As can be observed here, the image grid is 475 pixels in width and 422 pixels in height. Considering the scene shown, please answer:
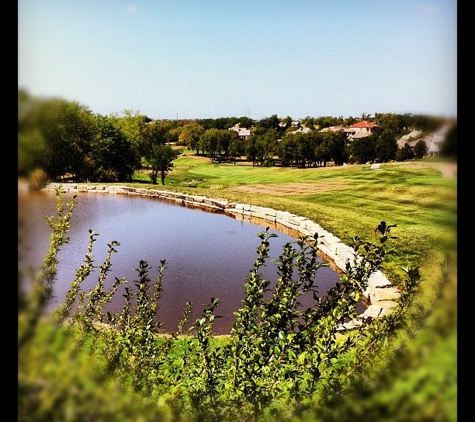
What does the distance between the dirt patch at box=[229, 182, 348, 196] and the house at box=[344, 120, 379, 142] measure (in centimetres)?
89

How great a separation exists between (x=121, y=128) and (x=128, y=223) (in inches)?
69.6

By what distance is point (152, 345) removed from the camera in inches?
143

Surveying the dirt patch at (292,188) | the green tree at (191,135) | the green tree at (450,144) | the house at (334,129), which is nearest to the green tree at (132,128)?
the green tree at (191,135)

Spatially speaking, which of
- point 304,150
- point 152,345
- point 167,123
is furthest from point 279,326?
point 167,123

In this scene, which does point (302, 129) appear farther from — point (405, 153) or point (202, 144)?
point (405, 153)

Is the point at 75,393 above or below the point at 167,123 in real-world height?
below

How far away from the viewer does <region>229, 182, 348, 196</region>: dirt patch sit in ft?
23.2

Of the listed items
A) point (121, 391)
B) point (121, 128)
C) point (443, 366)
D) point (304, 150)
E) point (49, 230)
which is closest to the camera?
point (443, 366)

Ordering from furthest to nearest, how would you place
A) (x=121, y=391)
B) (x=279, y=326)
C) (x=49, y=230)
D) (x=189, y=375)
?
(x=49, y=230) < (x=189, y=375) < (x=279, y=326) < (x=121, y=391)

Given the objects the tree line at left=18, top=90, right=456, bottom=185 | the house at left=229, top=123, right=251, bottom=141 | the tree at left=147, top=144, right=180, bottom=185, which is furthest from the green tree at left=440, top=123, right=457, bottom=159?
the tree at left=147, top=144, right=180, bottom=185

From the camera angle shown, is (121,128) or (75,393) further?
(121,128)

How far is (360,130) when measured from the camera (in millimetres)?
6066

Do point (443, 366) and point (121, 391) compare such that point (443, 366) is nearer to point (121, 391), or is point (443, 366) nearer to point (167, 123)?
point (121, 391)
